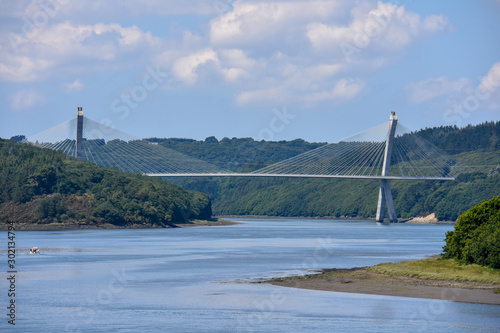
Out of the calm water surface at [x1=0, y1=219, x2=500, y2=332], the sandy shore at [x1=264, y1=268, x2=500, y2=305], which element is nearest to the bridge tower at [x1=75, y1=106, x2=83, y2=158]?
the calm water surface at [x1=0, y1=219, x2=500, y2=332]

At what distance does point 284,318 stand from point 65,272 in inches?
851

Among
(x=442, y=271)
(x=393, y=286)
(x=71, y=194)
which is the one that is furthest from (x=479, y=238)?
(x=71, y=194)

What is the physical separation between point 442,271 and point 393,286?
3.76 m

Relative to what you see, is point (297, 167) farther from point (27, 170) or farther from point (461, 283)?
point (461, 283)

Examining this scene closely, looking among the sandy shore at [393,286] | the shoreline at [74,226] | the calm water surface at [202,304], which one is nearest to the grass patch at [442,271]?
the sandy shore at [393,286]

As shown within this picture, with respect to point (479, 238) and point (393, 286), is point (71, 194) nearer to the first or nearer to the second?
point (479, 238)

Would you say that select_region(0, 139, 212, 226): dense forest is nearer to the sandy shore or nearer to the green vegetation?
the sandy shore

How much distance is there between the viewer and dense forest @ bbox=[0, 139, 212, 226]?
12256 cm

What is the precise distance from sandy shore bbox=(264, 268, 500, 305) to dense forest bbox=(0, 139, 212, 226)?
272 feet

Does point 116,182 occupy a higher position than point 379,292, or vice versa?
point 116,182

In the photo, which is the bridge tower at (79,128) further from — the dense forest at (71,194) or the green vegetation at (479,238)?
the green vegetation at (479,238)

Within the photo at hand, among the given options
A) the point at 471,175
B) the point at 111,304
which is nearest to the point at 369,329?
the point at 111,304

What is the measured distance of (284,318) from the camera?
32812 mm

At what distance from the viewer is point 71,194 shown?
130 metres
